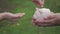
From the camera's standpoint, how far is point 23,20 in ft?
3.83

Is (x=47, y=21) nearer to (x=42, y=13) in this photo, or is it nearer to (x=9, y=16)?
(x=42, y=13)

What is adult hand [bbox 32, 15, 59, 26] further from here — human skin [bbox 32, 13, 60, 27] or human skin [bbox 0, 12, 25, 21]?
human skin [bbox 0, 12, 25, 21]

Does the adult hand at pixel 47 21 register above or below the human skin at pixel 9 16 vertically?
below

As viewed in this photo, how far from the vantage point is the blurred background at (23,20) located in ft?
3.77

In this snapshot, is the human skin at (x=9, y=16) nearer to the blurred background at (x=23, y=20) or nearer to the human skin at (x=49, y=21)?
the blurred background at (x=23, y=20)

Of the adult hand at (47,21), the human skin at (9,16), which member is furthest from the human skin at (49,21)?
the human skin at (9,16)

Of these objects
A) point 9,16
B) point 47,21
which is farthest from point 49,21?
point 9,16

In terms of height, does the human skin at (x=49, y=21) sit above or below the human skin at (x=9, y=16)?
below

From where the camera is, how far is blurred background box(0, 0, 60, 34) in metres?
1.15

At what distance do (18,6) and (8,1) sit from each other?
0.09m

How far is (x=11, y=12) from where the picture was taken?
119 cm

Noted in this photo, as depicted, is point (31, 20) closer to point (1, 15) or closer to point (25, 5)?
point (25, 5)

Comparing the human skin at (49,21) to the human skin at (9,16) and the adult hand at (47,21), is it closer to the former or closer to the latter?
the adult hand at (47,21)

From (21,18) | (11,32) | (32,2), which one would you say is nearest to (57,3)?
(32,2)
